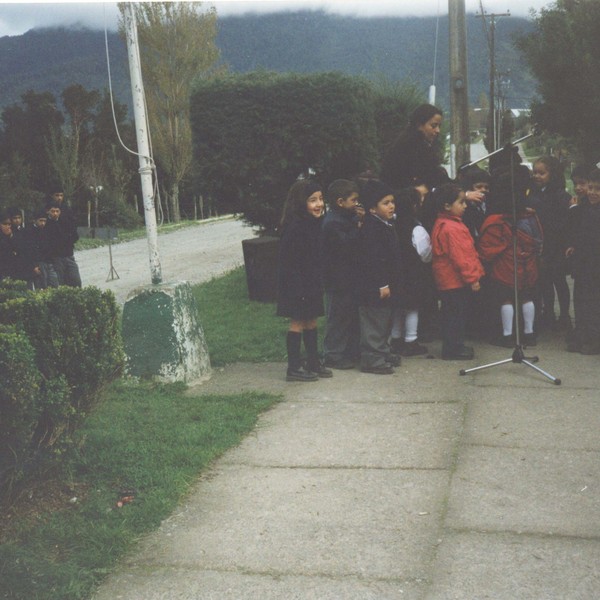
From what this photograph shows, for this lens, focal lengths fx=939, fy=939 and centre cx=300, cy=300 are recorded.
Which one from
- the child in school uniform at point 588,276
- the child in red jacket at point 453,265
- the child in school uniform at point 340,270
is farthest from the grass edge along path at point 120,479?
the child in school uniform at point 588,276

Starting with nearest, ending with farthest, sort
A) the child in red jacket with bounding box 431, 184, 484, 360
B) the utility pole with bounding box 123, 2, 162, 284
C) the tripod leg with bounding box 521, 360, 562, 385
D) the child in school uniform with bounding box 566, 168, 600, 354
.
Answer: the tripod leg with bounding box 521, 360, 562, 385, the utility pole with bounding box 123, 2, 162, 284, the child in red jacket with bounding box 431, 184, 484, 360, the child in school uniform with bounding box 566, 168, 600, 354

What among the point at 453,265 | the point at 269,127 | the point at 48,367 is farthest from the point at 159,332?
the point at 269,127

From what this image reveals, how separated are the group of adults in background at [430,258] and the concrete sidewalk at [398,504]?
0.81m

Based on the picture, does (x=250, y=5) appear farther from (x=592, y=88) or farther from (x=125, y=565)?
(x=592, y=88)

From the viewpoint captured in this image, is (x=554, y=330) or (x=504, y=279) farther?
(x=554, y=330)

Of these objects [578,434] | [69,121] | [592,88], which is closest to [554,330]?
[592,88]

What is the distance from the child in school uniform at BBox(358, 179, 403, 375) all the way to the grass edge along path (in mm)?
1087

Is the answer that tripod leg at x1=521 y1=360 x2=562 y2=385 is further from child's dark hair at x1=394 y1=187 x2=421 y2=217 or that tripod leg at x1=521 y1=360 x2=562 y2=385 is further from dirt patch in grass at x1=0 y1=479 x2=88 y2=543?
dirt patch in grass at x1=0 y1=479 x2=88 y2=543

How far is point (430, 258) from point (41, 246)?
6.79m

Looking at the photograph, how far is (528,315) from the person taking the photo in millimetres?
8320

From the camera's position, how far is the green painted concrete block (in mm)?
7285

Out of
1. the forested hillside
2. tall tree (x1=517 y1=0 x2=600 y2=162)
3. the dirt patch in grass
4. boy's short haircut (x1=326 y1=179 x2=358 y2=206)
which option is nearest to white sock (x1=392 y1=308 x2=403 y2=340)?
boy's short haircut (x1=326 y1=179 x2=358 y2=206)

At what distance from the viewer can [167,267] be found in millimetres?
19344

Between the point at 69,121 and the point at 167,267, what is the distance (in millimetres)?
21750
